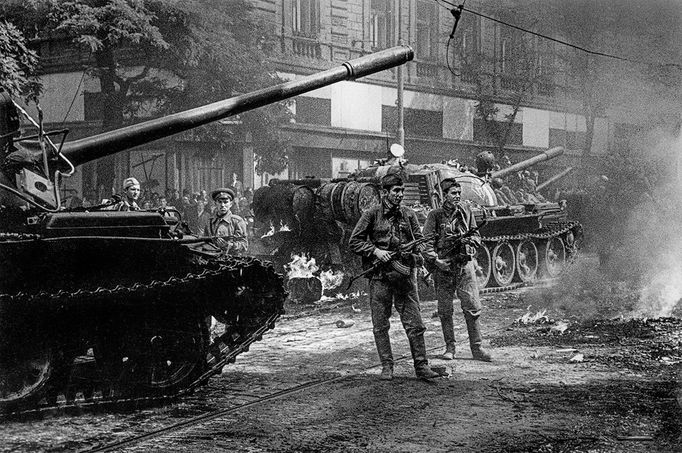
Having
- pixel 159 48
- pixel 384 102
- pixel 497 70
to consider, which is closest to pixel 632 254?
pixel 159 48

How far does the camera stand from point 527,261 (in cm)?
1658

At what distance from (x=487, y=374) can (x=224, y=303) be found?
2.45 meters

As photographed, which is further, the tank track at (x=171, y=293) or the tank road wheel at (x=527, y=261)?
the tank road wheel at (x=527, y=261)

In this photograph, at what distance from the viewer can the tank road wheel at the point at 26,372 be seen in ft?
20.6

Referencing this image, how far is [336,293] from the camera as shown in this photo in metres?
14.1

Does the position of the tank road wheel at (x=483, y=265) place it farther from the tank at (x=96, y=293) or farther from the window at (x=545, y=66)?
the window at (x=545, y=66)

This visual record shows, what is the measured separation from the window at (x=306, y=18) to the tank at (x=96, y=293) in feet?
55.9

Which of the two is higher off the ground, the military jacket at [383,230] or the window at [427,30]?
the window at [427,30]

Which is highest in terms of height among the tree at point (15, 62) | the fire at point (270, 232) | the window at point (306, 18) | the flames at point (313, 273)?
the window at point (306, 18)

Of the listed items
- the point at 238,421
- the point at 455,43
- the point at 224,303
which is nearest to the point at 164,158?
the point at 455,43

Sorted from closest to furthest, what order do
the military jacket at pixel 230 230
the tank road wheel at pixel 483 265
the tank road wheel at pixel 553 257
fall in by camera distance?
the military jacket at pixel 230 230
the tank road wheel at pixel 483 265
the tank road wheel at pixel 553 257

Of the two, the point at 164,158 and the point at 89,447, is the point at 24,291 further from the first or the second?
the point at 164,158

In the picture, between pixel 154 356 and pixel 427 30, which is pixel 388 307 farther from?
pixel 427 30

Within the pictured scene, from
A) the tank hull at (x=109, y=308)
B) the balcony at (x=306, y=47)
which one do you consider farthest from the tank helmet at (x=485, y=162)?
the tank hull at (x=109, y=308)
